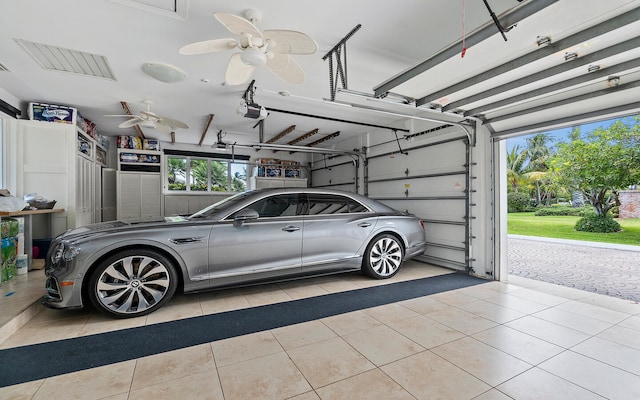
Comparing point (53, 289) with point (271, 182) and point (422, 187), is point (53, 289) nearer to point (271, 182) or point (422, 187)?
point (422, 187)

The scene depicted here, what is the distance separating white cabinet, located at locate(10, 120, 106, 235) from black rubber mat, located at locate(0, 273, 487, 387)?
3312 millimetres

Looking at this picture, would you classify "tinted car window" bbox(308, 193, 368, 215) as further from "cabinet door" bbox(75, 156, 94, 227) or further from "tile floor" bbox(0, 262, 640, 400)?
"cabinet door" bbox(75, 156, 94, 227)

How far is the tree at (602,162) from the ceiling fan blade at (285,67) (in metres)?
9.04

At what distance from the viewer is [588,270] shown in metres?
4.63

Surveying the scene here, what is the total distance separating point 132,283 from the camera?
2490 millimetres

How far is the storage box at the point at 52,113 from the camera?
4.26m

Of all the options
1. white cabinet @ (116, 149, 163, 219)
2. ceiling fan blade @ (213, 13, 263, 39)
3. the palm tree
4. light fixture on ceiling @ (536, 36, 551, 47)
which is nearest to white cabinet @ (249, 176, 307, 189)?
white cabinet @ (116, 149, 163, 219)

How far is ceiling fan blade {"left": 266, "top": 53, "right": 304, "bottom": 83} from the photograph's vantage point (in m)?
2.28

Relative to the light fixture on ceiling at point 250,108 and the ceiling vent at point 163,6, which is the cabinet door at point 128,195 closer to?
the light fixture on ceiling at point 250,108

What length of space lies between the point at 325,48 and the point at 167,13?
1.40 meters

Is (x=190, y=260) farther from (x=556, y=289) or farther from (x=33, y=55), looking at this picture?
(x=556, y=289)

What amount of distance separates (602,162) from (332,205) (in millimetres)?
8718

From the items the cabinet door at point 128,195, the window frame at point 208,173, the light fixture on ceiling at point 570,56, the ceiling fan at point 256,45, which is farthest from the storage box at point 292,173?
the light fixture on ceiling at point 570,56

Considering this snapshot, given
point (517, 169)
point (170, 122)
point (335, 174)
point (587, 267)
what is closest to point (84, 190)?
point (170, 122)
